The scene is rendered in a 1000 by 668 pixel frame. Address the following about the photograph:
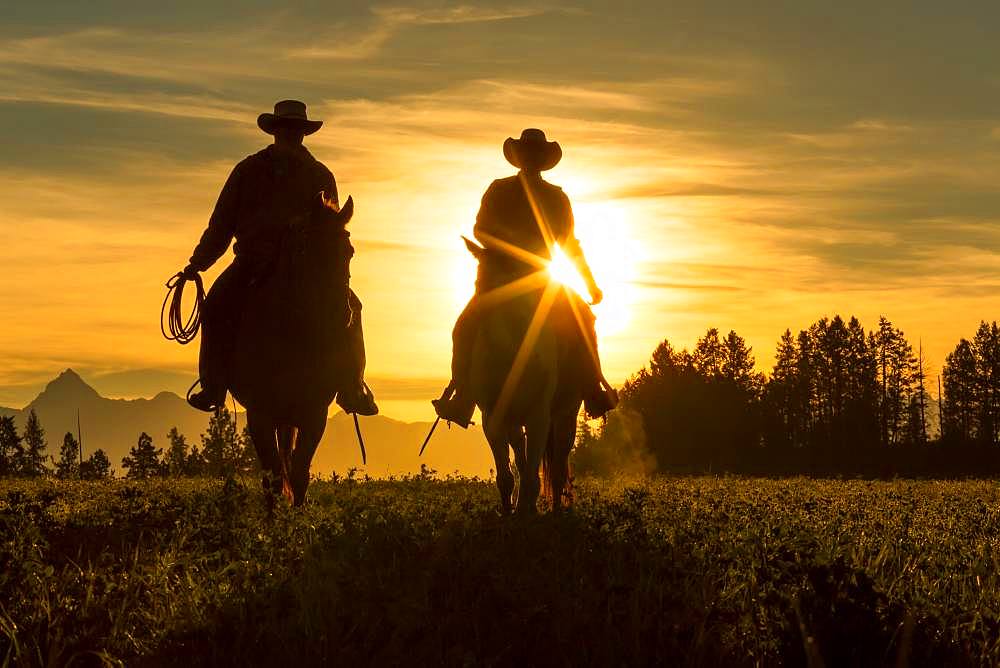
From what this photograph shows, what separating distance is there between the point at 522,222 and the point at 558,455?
2526 millimetres

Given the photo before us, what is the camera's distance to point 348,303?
1155 cm

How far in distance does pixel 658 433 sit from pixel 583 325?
89193 mm

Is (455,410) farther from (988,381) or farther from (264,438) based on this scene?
(988,381)

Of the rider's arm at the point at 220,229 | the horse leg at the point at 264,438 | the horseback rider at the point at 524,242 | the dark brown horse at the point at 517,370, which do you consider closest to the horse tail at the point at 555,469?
the horseback rider at the point at 524,242

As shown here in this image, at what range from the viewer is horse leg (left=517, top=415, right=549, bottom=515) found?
36.1 feet

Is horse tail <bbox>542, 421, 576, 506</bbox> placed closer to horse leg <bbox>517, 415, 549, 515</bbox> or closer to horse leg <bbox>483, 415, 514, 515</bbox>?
horse leg <bbox>517, 415, 549, 515</bbox>

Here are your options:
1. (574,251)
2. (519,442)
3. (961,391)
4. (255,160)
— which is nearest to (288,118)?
(255,160)

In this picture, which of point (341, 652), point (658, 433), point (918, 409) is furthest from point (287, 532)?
point (918, 409)

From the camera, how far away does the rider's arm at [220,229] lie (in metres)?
11.9

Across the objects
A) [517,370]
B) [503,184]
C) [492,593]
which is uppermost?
[503,184]

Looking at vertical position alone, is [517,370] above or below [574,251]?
below

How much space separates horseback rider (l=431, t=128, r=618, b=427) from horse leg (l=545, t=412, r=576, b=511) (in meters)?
0.40

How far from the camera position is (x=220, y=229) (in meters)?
11.9

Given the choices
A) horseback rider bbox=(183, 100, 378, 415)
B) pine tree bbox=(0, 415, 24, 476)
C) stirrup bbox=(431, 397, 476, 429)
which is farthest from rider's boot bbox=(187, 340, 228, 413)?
pine tree bbox=(0, 415, 24, 476)
